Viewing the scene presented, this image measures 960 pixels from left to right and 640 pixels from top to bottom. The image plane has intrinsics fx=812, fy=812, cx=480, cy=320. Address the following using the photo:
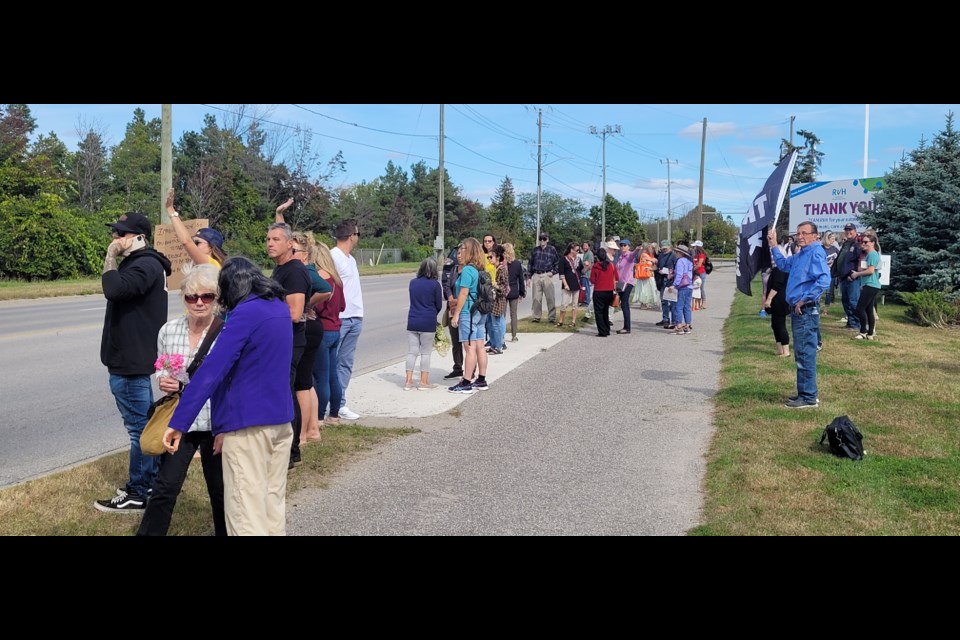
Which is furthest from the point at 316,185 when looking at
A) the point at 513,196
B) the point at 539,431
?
the point at 539,431

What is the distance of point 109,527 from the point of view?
200 inches

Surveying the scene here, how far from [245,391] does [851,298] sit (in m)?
14.3

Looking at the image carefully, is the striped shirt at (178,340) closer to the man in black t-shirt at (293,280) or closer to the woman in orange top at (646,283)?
the man in black t-shirt at (293,280)

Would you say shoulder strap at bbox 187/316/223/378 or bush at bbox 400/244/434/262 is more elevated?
bush at bbox 400/244/434/262

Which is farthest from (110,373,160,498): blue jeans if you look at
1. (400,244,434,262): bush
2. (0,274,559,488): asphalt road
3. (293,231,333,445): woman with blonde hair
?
(400,244,434,262): bush

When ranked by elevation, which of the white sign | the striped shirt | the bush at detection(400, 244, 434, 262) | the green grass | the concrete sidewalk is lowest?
the concrete sidewalk

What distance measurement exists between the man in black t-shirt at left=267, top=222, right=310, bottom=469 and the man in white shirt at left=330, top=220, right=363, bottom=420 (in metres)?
1.23

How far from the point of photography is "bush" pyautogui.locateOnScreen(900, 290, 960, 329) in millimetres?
16859

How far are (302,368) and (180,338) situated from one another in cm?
235

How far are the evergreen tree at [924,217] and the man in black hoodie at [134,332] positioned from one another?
60.4ft

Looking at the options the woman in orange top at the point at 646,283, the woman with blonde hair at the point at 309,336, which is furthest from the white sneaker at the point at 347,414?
the woman in orange top at the point at 646,283

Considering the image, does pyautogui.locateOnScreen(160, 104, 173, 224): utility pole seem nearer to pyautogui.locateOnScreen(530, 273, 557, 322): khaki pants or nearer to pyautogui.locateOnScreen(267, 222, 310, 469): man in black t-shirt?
pyautogui.locateOnScreen(530, 273, 557, 322): khaki pants
